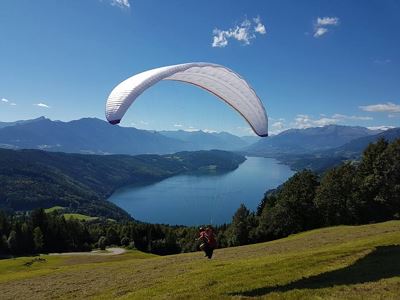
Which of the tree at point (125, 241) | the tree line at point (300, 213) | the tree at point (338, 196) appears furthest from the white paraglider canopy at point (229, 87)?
the tree at point (125, 241)

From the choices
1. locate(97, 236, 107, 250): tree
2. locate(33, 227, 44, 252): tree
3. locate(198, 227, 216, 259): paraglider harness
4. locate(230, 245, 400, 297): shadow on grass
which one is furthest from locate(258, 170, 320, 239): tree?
locate(230, 245, 400, 297): shadow on grass

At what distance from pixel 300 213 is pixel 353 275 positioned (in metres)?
61.0

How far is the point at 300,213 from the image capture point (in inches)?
2931

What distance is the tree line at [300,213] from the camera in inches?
2544

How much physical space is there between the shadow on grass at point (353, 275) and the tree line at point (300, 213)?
49930 millimetres

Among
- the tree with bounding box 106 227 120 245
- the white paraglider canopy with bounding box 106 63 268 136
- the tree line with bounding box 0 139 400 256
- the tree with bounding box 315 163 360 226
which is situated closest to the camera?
the white paraglider canopy with bounding box 106 63 268 136

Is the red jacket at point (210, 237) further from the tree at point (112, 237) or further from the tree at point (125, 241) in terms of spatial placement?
the tree at point (112, 237)

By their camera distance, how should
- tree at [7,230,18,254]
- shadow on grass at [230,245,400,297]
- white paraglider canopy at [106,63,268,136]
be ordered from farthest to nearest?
tree at [7,230,18,254]
white paraglider canopy at [106,63,268,136]
shadow on grass at [230,245,400,297]

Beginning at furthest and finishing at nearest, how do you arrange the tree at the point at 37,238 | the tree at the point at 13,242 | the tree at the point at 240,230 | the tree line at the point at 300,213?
the tree at the point at 37,238
the tree at the point at 13,242
the tree at the point at 240,230
the tree line at the point at 300,213

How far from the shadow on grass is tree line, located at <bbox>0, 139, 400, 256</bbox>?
4993 cm

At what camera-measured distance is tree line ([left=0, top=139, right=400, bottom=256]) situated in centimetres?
6462

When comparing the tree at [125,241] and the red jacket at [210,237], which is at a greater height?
the red jacket at [210,237]

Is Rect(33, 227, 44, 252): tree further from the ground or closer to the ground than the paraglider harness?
closer to the ground

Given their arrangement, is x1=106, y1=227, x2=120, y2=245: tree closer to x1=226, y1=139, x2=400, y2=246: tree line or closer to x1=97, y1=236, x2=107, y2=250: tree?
x1=97, y1=236, x2=107, y2=250: tree
